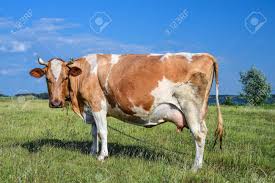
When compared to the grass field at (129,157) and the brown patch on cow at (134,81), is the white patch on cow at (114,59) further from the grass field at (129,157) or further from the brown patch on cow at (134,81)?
the grass field at (129,157)

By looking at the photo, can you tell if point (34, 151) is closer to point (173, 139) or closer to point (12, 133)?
point (12, 133)

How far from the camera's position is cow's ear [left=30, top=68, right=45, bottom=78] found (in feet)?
37.3

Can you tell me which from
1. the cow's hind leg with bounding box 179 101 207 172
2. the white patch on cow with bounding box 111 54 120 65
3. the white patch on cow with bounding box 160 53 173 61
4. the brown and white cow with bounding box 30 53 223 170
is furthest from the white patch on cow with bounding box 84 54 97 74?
the cow's hind leg with bounding box 179 101 207 172

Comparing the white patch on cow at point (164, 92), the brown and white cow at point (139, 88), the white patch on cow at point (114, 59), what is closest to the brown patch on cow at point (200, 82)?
the brown and white cow at point (139, 88)

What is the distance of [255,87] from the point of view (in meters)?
73.2

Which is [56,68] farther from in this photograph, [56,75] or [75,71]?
[75,71]

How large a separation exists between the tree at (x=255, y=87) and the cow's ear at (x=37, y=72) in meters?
61.0

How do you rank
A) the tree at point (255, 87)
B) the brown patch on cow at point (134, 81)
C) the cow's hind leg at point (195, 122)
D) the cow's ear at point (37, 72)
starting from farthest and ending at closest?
the tree at point (255, 87) < the cow's ear at point (37, 72) < the brown patch on cow at point (134, 81) < the cow's hind leg at point (195, 122)

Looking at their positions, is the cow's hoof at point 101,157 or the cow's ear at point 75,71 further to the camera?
the cow's ear at point 75,71

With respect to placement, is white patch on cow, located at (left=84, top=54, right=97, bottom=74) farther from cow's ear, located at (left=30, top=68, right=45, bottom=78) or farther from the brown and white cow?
cow's ear, located at (left=30, top=68, right=45, bottom=78)

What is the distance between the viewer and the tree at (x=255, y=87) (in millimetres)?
70688

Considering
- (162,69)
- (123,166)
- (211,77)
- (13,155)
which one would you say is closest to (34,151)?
(13,155)

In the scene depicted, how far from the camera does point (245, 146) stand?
14320 millimetres

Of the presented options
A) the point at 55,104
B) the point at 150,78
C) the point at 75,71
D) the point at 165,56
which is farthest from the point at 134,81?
the point at 55,104
